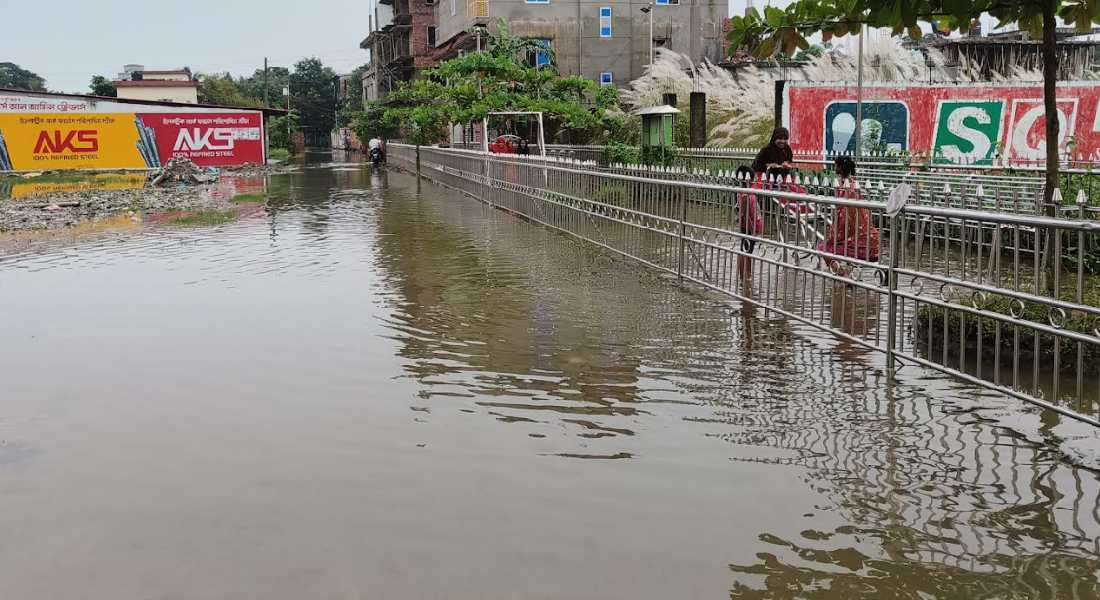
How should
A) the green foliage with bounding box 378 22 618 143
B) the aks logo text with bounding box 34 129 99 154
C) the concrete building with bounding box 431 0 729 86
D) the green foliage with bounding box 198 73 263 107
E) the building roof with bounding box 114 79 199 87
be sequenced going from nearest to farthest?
the green foliage with bounding box 378 22 618 143 → the aks logo text with bounding box 34 129 99 154 → the concrete building with bounding box 431 0 729 86 → the building roof with bounding box 114 79 199 87 → the green foliage with bounding box 198 73 263 107

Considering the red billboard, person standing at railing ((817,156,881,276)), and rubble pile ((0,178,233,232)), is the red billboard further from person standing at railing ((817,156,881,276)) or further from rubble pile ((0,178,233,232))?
person standing at railing ((817,156,881,276))

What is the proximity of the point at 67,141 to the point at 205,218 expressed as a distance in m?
26.0

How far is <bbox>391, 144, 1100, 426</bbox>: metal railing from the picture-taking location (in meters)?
5.99

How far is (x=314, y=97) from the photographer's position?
357 feet

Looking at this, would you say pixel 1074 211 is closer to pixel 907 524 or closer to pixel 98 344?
pixel 907 524

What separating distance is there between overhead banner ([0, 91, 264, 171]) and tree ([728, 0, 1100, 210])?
39.6 m

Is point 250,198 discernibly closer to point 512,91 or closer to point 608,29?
point 512,91

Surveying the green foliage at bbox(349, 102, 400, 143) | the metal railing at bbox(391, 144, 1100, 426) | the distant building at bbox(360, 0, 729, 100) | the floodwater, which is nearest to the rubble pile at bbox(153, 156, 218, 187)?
the distant building at bbox(360, 0, 729, 100)

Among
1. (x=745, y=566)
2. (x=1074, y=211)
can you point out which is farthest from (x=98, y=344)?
(x=1074, y=211)

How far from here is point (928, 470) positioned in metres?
5.21

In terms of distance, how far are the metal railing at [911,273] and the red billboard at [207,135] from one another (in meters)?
35.3

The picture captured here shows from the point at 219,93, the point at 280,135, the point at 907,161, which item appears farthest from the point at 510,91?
the point at 219,93

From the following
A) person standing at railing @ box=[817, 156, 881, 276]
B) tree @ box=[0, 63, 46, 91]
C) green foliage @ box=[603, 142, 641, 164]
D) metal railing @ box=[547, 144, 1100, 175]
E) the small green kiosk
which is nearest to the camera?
person standing at railing @ box=[817, 156, 881, 276]

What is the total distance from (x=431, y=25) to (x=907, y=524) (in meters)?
74.4
